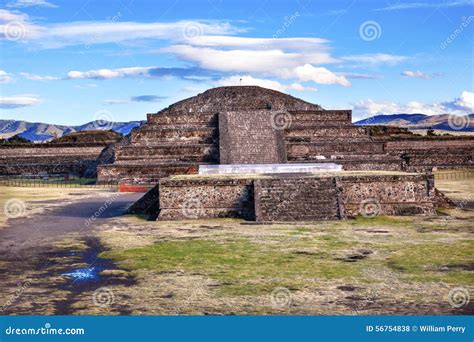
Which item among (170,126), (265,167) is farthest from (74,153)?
(265,167)

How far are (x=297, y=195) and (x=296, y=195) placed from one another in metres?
0.03

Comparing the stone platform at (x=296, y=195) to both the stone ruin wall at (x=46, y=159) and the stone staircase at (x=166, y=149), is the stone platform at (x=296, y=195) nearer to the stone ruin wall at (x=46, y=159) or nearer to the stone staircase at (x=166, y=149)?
the stone staircase at (x=166, y=149)

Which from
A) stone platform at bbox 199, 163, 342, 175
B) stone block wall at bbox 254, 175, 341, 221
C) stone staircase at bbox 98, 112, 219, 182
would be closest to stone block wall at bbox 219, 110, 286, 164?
stone staircase at bbox 98, 112, 219, 182

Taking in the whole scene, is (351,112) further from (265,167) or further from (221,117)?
(265,167)

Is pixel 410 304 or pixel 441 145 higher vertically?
pixel 441 145

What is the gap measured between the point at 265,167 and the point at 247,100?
48.0 feet

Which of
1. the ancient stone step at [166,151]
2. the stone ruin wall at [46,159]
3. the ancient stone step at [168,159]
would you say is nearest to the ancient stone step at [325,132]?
the ancient stone step at [166,151]

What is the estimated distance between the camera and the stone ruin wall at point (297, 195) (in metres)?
15.2

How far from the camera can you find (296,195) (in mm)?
15289

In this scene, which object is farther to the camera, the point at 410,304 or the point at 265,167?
the point at 265,167

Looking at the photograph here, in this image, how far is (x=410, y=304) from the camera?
7547 millimetres

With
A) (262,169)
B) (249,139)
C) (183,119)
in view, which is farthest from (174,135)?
(262,169)

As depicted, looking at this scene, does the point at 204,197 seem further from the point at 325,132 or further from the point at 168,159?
the point at 325,132

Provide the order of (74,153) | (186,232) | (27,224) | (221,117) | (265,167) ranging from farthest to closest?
(74,153), (221,117), (265,167), (27,224), (186,232)
